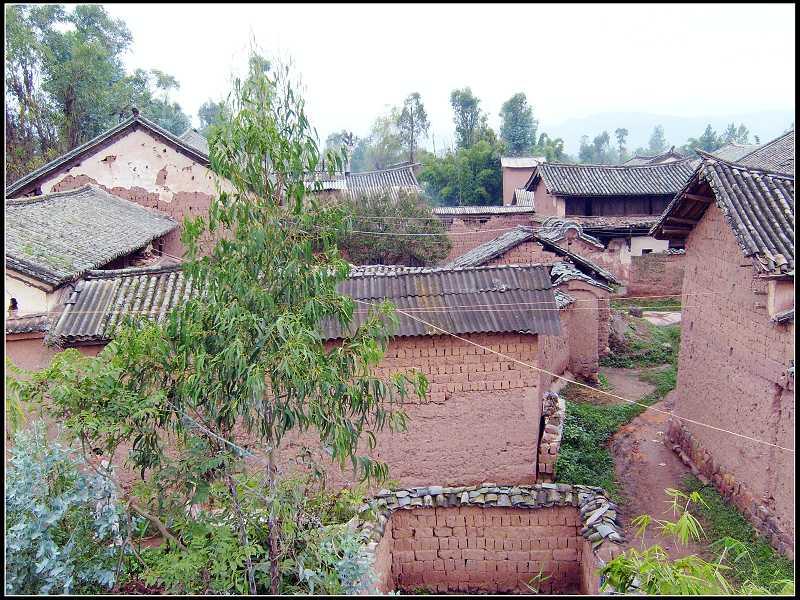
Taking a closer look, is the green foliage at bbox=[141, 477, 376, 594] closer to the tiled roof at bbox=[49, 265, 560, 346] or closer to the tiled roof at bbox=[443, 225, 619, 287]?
the tiled roof at bbox=[49, 265, 560, 346]

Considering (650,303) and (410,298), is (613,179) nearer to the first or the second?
(650,303)

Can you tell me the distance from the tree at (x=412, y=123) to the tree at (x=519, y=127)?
952cm

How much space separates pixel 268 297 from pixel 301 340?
0.48m

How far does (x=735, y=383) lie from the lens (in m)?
10.1

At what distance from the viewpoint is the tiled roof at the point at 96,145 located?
56.6ft

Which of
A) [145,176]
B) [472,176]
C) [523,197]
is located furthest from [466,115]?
[145,176]

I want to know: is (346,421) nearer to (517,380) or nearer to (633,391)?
(517,380)

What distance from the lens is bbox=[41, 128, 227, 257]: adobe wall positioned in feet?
58.7

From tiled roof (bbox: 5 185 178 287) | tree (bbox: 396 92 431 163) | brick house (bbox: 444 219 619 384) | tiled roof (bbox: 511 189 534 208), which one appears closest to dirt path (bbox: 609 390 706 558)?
brick house (bbox: 444 219 619 384)

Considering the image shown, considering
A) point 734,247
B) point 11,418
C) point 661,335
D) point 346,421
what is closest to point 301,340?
point 346,421

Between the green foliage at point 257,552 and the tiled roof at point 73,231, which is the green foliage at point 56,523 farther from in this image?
the tiled roof at point 73,231

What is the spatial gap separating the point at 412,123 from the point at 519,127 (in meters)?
11.8

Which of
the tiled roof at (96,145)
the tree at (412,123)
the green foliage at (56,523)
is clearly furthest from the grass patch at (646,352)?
the tree at (412,123)

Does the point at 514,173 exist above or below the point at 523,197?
above
